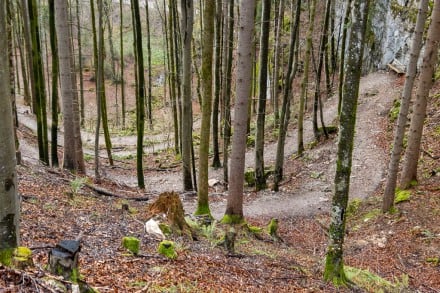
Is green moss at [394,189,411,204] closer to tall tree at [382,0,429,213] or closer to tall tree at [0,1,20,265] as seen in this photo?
tall tree at [382,0,429,213]

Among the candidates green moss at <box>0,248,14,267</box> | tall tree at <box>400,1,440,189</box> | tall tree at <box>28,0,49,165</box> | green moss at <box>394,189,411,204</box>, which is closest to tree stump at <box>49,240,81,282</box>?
green moss at <box>0,248,14,267</box>

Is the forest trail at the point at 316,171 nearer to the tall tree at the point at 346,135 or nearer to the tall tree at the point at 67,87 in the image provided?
the tall tree at the point at 67,87

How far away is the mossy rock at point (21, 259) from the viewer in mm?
3021

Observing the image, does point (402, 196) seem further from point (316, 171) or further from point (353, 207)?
point (316, 171)

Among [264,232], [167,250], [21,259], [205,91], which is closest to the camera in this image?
[21,259]

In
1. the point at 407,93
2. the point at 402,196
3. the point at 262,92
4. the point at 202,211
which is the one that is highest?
the point at 407,93

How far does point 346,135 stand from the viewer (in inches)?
218

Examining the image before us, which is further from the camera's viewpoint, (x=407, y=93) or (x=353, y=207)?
(x=353, y=207)

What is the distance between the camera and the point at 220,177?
1606 centimetres

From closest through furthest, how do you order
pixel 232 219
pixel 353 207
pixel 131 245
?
pixel 131 245
pixel 232 219
pixel 353 207

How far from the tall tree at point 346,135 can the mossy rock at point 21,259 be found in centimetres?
416

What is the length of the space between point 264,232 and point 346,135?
183 inches

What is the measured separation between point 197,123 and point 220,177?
14709 millimetres

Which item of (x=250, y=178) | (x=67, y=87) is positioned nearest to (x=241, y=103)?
(x=67, y=87)
